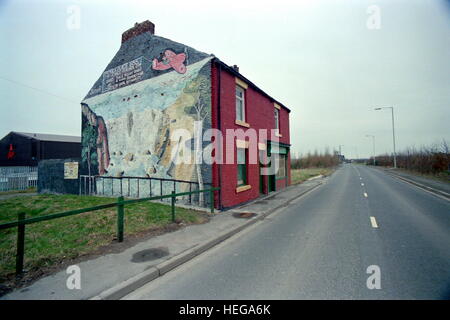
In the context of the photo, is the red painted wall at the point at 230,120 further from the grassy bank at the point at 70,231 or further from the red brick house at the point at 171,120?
the grassy bank at the point at 70,231

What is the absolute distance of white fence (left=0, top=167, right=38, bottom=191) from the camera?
787 inches

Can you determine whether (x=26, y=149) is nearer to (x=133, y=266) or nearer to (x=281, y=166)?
(x=281, y=166)

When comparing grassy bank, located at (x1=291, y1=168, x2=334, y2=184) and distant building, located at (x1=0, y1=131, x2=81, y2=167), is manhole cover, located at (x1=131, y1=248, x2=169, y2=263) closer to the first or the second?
grassy bank, located at (x1=291, y1=168, x2=334, y2=184)

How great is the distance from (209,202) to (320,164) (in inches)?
2277

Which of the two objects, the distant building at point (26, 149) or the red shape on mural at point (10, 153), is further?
the red shape on mural at point (10, 153)

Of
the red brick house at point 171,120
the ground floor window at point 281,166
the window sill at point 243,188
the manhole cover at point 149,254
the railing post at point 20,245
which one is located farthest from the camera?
the ground floor window at point 281,166

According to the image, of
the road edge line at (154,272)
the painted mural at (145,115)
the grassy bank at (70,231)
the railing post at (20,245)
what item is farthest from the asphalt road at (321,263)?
the painted mural at (145,115)

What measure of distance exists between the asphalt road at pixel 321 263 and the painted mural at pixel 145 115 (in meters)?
4.85

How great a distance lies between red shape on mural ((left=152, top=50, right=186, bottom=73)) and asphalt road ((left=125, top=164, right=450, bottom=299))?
802 cm

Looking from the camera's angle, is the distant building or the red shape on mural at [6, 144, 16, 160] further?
the red shape on mural at [6, 144, 16, 160]

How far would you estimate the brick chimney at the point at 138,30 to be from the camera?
11754mm

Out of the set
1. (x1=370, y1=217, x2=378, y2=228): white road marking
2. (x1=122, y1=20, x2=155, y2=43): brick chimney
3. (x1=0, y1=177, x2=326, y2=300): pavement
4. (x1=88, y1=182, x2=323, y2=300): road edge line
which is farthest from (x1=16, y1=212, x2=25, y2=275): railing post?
(x1=122, y1=20, x2=155, y2=43): brick chimney

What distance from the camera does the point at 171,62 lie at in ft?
34.3

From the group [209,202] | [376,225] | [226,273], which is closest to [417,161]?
[376,225]
